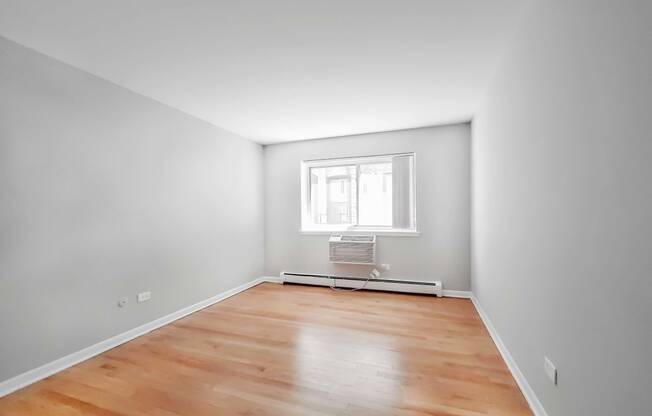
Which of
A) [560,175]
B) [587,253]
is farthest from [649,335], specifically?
[560,175]

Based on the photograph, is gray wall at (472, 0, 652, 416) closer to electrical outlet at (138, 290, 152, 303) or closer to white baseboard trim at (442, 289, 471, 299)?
white baseboard trim at (442, 289, 471, 299)

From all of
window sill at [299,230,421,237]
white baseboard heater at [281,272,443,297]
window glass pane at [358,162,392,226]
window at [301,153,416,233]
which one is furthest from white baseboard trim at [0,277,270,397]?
window glass pane at [358,162,392,226]

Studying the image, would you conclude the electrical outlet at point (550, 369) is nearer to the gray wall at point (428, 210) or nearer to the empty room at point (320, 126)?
the empty room at point (320, 126)

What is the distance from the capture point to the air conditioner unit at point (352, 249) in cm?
411

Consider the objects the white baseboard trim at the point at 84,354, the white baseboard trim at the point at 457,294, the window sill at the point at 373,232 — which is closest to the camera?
the white baseboard trim at the point at 84,354

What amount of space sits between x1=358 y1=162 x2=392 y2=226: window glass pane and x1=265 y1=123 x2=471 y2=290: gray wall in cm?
30

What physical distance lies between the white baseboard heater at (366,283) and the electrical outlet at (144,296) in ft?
6.82

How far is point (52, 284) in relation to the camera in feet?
6.91

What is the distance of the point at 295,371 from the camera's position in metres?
2.06

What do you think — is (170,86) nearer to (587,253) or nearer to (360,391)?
(360,391)

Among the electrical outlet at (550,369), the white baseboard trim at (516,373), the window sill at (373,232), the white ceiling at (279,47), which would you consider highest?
the white ceiling at (279,47)

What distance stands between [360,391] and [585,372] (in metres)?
1.22

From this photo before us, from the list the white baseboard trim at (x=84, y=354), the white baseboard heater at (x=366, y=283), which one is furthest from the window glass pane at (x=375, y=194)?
the white baseboard trim at (x=84, y=354)

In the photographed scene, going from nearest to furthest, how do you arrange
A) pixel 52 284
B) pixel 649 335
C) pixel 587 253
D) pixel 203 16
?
pixel 649 335
pixel 587 253
pixel 203 16
pixel 52 284
